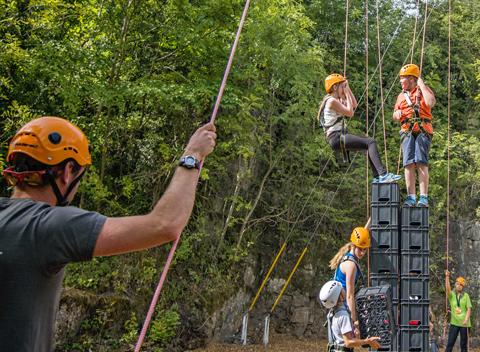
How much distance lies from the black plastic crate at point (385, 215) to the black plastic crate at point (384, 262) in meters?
0.36

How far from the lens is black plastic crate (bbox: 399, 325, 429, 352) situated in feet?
25.0

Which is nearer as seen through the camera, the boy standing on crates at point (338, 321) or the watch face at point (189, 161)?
the watch face at point (189, 161)

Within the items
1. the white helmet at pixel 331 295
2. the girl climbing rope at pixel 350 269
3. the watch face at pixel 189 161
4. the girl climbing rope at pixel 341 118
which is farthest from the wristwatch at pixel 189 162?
the girl climbing rope at pixel 341 118

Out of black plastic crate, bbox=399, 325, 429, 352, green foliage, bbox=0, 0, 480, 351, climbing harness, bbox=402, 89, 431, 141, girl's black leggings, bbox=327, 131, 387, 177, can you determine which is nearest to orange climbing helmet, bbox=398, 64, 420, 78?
climbing harness, bbox=402, 89, 431, 141

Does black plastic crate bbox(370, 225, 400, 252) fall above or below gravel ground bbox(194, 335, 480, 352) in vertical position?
above

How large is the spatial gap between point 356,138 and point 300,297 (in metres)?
9.99

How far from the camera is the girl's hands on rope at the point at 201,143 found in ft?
6.72

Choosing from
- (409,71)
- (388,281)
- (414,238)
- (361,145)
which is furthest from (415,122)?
(388,281)

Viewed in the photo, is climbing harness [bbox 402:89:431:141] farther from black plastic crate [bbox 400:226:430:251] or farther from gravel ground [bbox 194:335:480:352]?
gravel ground [bbox 194:335:480:352]

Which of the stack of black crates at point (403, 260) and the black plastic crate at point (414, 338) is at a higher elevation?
the stack of black crates at point (403, 260)

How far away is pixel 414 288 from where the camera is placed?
7.78 m

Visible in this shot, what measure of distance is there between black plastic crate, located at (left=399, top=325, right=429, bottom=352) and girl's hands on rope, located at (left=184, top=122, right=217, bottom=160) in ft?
20.2

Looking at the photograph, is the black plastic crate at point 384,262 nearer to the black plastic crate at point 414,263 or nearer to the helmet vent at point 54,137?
the black plastic crate at point 414,263

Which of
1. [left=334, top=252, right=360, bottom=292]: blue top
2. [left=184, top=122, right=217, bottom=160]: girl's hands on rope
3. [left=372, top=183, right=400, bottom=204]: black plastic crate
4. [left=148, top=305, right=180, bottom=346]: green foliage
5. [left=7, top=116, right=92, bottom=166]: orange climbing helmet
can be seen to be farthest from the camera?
[left=148, top=305, right=180, bottom=346]: green foliage
